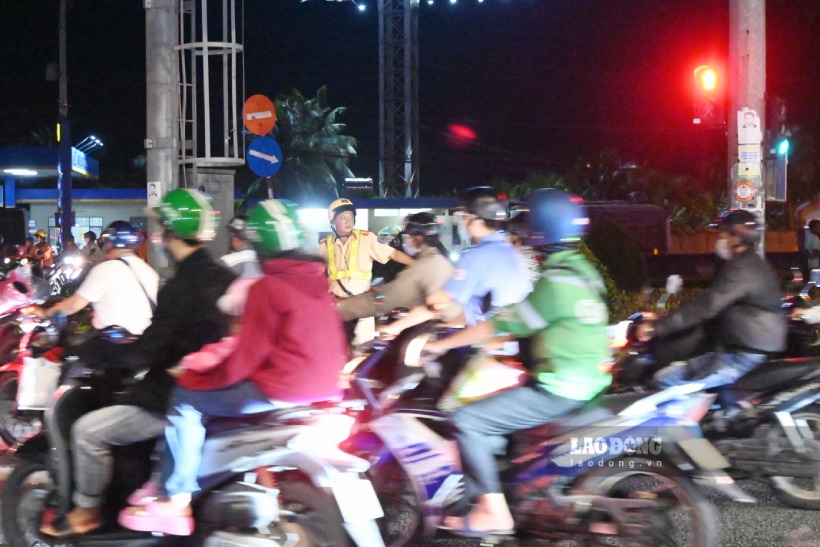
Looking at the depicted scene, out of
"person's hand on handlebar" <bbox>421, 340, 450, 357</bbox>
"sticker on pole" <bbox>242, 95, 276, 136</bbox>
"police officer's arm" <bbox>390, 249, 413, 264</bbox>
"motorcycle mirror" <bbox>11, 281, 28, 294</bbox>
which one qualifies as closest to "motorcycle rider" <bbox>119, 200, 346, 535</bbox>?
"person's hand on handlebar" <bbox>421, 340, 450, 357</bbox>

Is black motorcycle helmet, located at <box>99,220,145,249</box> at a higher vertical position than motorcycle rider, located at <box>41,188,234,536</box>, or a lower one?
higher

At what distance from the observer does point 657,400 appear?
4695mm

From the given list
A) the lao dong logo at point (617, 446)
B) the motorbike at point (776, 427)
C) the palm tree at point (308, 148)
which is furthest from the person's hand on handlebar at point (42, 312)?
the palm tree at point (308, 148)

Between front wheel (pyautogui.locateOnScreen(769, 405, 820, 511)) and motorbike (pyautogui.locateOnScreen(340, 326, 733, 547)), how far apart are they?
5.12 ft

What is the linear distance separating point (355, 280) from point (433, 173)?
5837 centimetres

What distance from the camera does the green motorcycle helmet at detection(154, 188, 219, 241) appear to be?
4.83 meters

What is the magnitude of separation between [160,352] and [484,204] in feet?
6.89

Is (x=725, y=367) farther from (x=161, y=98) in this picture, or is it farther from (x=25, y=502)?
(x=161, y=98)

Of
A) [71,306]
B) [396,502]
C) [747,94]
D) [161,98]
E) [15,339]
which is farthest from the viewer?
[161,98]

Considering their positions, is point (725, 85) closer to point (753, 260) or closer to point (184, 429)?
point (753, 260)

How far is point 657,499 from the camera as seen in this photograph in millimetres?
4531

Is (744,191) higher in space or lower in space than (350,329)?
higher

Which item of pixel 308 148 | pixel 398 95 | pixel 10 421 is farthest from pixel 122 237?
pixel 308 148

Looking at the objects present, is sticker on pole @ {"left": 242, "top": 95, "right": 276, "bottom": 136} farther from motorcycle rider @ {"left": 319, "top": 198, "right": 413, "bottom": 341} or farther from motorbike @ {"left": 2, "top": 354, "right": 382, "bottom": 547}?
motorbike @ {"left": 2, "top": 354, "right": 382, "bottom": 547}
